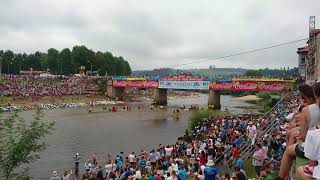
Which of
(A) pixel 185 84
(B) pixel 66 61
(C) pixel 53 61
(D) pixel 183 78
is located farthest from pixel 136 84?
(C) pixel 53 61

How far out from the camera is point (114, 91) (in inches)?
4028

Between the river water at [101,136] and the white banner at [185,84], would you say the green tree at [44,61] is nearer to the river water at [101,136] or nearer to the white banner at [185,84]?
the white banner at [185,84]

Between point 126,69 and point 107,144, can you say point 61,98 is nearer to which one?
point 107,144

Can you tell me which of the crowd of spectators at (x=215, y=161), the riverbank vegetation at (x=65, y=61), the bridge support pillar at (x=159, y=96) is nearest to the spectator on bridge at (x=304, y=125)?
the crowd of spectators at (x=215, y=161)

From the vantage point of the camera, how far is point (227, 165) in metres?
19.5

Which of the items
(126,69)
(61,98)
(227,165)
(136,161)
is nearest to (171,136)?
(136,161)

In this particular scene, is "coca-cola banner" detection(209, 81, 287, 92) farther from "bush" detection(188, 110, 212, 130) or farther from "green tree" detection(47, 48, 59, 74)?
"green tree" detection(47, 48, 59, 74)

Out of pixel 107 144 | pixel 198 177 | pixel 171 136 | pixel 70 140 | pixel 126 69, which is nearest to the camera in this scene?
pixel 198 177

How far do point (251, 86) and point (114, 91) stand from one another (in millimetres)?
45127

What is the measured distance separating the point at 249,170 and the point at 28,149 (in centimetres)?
977

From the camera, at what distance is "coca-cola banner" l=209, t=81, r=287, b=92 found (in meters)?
61.0

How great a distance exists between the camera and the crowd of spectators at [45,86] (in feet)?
302

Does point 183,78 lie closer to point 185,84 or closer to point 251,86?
point 185,84

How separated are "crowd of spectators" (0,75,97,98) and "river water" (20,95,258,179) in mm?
28627
